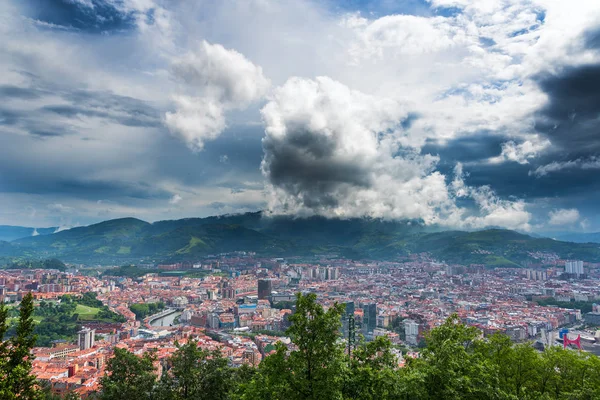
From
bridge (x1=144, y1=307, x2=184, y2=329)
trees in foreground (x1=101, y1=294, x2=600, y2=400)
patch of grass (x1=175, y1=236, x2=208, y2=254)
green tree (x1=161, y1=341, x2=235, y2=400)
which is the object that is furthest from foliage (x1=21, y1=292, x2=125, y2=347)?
A: patch of grass (x1=175, y1=236, x2=208, y2=254)

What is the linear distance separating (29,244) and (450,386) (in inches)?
8800

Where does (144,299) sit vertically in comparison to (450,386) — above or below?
below

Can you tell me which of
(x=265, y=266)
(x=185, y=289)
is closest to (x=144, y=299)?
(x=185, y=289)

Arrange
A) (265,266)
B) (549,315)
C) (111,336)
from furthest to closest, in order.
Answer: (265,266)
(549,315)
(111,336)

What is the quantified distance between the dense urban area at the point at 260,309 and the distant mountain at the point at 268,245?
47.8 feet

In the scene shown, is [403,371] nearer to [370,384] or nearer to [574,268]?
[370,384]

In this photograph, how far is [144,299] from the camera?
61.6m

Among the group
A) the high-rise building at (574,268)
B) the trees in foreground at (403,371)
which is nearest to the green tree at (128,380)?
the trees in foreground at (403,371)

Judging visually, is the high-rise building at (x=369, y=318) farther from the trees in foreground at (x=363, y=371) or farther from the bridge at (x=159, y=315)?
the trees in foreground at (x=363, y=371)

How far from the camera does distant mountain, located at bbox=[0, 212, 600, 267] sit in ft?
344

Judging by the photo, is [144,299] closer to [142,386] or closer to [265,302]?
[265,302]

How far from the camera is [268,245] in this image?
16188 cm

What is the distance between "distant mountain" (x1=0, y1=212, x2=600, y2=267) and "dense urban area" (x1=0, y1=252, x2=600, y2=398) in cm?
1458

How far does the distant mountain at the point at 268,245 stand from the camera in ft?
344
